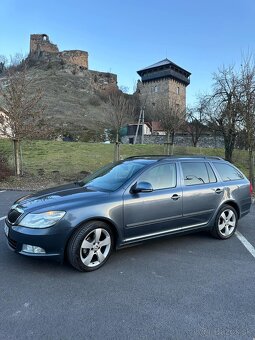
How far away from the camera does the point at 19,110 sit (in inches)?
500

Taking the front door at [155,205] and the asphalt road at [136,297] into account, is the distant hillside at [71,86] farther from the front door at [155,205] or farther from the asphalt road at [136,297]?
the asphalt road at [136,297]

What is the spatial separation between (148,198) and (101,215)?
0.85 m

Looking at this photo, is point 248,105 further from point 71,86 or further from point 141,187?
point 71,86

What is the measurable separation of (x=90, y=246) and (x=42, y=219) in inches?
29.1

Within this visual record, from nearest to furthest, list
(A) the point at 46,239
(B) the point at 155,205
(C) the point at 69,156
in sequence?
(A) the point at 46,239 → (B) the point at 155,205 → (C) the point at 69,156

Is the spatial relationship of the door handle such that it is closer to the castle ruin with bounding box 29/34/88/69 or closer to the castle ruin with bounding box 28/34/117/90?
the castle ruin with bounding box 28/34/117/90

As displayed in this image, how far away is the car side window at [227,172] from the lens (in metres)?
6.03

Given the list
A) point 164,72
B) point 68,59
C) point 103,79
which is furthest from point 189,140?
point 68,59

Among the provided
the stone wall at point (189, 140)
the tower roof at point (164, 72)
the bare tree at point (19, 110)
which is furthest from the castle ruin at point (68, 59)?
the bare tree at point (19, 110)

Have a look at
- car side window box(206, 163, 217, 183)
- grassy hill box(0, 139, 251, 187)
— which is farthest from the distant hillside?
car side window box(206, 163, 217, 183)

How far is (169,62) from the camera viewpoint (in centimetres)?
8619

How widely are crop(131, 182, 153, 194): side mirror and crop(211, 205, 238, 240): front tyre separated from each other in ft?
5.73

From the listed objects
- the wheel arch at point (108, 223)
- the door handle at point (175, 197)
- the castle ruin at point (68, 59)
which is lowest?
the wheel arch at point (108, 223)

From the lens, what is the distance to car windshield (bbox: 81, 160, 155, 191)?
Result: 4934 millimetres
